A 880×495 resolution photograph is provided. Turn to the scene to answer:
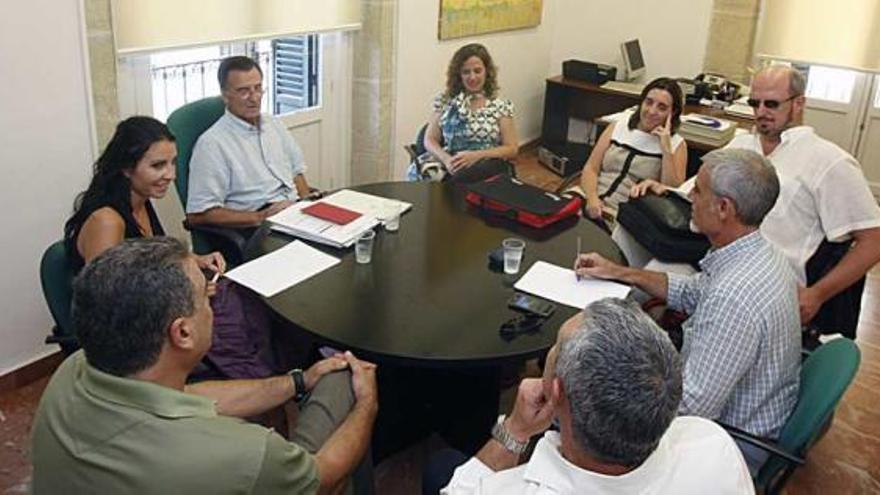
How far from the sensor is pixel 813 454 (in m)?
2.82

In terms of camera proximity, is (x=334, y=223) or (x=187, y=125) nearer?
(x=334, y=223)

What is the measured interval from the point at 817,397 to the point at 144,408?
1.46 meters

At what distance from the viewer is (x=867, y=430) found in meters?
2.97

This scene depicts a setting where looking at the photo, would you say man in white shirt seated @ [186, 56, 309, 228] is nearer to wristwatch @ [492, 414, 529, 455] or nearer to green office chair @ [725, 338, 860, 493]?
wristwatch @ [492, 414, 529, 455]

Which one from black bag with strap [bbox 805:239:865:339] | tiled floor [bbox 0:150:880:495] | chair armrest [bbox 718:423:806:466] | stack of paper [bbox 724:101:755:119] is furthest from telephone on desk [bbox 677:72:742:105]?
chair armrest [bbox 718:423:806:466]

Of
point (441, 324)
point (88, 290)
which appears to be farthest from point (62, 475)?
point (441, 324)

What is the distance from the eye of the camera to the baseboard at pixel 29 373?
2879 mm

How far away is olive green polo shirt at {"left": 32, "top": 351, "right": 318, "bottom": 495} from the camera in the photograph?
1.25 meters

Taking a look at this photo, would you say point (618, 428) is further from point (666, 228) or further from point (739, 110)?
point (739, 110)

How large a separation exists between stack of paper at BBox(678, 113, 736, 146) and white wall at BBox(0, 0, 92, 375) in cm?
279

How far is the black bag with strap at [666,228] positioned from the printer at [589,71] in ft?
10.1

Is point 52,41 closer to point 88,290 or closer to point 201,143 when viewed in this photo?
point 201,143

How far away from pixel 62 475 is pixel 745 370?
59.2 inches

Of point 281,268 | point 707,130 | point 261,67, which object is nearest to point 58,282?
point 281,268
